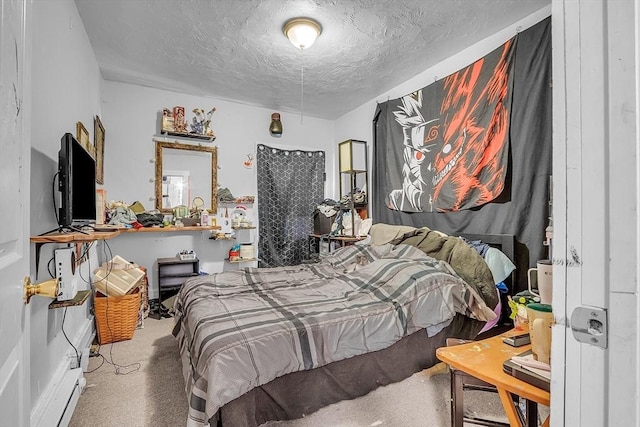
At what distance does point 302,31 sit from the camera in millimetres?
2459

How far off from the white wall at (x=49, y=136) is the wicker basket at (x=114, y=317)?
0.25 meters

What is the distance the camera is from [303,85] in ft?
12.1

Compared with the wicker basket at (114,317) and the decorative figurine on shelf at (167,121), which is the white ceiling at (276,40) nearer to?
the decorative figurine on shelf at (167,121)

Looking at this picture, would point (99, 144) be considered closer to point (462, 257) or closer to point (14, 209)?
point (14, 209)

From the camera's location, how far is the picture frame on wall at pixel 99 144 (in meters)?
3.07

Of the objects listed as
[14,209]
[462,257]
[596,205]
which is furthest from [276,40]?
[596,205]

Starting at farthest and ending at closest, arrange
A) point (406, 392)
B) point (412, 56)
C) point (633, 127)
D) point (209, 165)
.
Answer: point (209, 165), point (412, 56), point (406, 392), point (633, 127)

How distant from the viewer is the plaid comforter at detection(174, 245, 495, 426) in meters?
1.38

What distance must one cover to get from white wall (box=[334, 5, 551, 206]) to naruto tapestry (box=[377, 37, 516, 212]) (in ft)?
0.55

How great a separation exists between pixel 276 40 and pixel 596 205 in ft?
9.17

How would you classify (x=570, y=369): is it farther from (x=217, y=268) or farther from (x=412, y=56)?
(x=217, y=268)

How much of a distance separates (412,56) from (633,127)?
9.67 ft

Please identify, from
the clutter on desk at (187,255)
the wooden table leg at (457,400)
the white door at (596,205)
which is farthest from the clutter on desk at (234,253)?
the white door at (596,205)

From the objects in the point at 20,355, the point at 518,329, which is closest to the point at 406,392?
the point at 518,329
